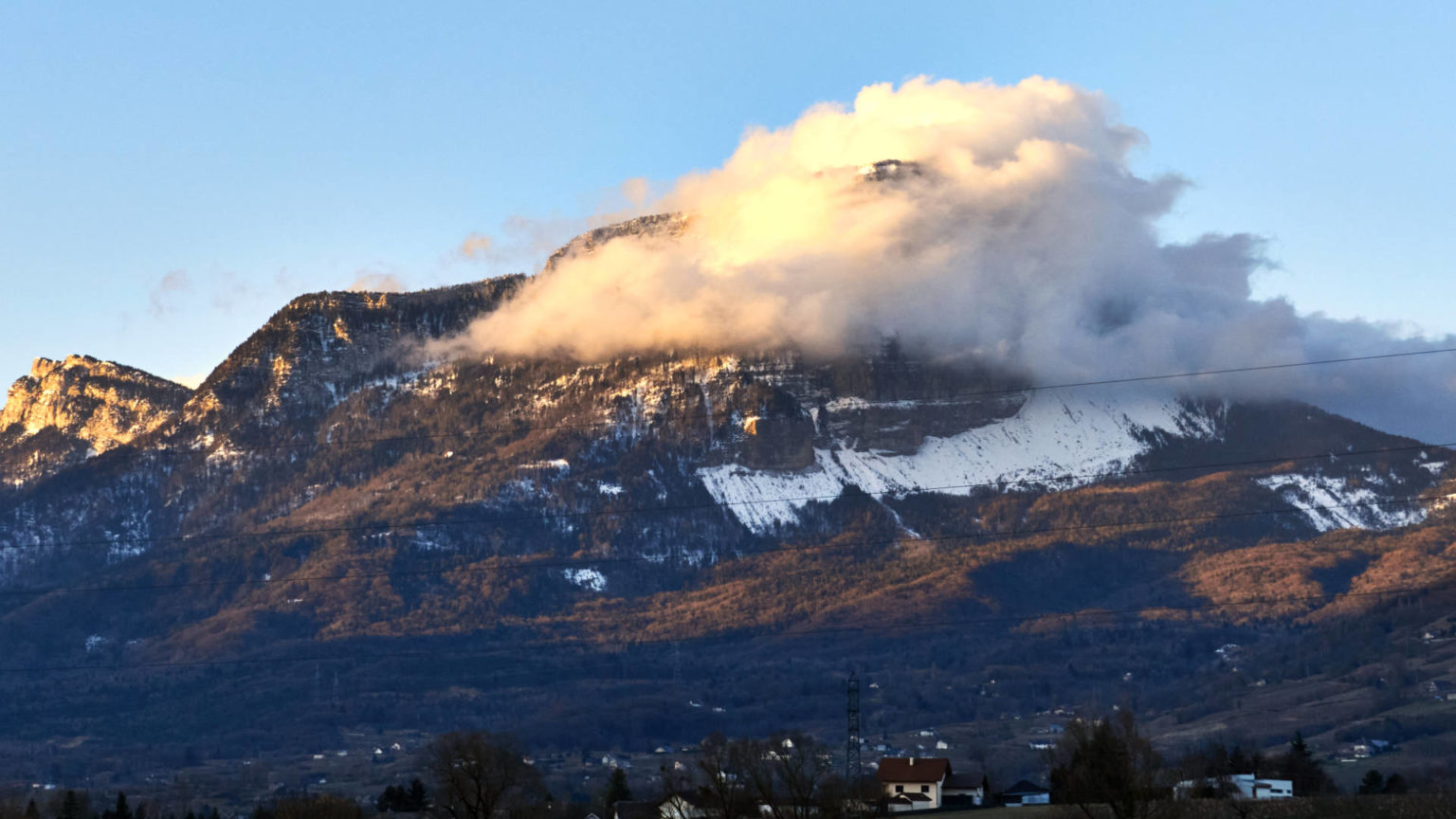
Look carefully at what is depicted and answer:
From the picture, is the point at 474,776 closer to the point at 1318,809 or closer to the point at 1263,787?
the point at 1318,809

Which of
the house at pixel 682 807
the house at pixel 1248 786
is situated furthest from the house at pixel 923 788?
the house at pixel 1248 786

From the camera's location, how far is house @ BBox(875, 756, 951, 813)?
190 m

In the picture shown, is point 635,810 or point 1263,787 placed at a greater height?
point 635,810

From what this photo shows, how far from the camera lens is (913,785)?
7598 inches

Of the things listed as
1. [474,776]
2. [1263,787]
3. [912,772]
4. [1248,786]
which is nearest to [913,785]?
[912,772]

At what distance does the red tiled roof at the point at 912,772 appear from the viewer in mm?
193125

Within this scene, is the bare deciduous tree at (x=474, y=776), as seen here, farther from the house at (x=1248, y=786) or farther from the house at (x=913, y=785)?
the house at (x=1248, y=786)

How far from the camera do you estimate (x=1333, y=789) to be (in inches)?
7648

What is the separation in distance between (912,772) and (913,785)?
2.54 metres

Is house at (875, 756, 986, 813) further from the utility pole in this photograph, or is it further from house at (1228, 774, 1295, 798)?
house at (1228, 774, 1295, 798)

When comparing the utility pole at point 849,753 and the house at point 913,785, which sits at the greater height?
the utility pole at point 849,753

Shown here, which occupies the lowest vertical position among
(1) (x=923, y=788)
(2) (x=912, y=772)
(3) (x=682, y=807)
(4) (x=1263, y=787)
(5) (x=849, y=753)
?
(4) (x=1263, y=787)

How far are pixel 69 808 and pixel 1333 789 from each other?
128797 mm

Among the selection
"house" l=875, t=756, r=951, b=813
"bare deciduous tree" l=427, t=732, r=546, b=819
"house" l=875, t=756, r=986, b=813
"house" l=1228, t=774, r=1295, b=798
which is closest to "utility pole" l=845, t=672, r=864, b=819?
"house" l=875, t=756, r=951, b=813
